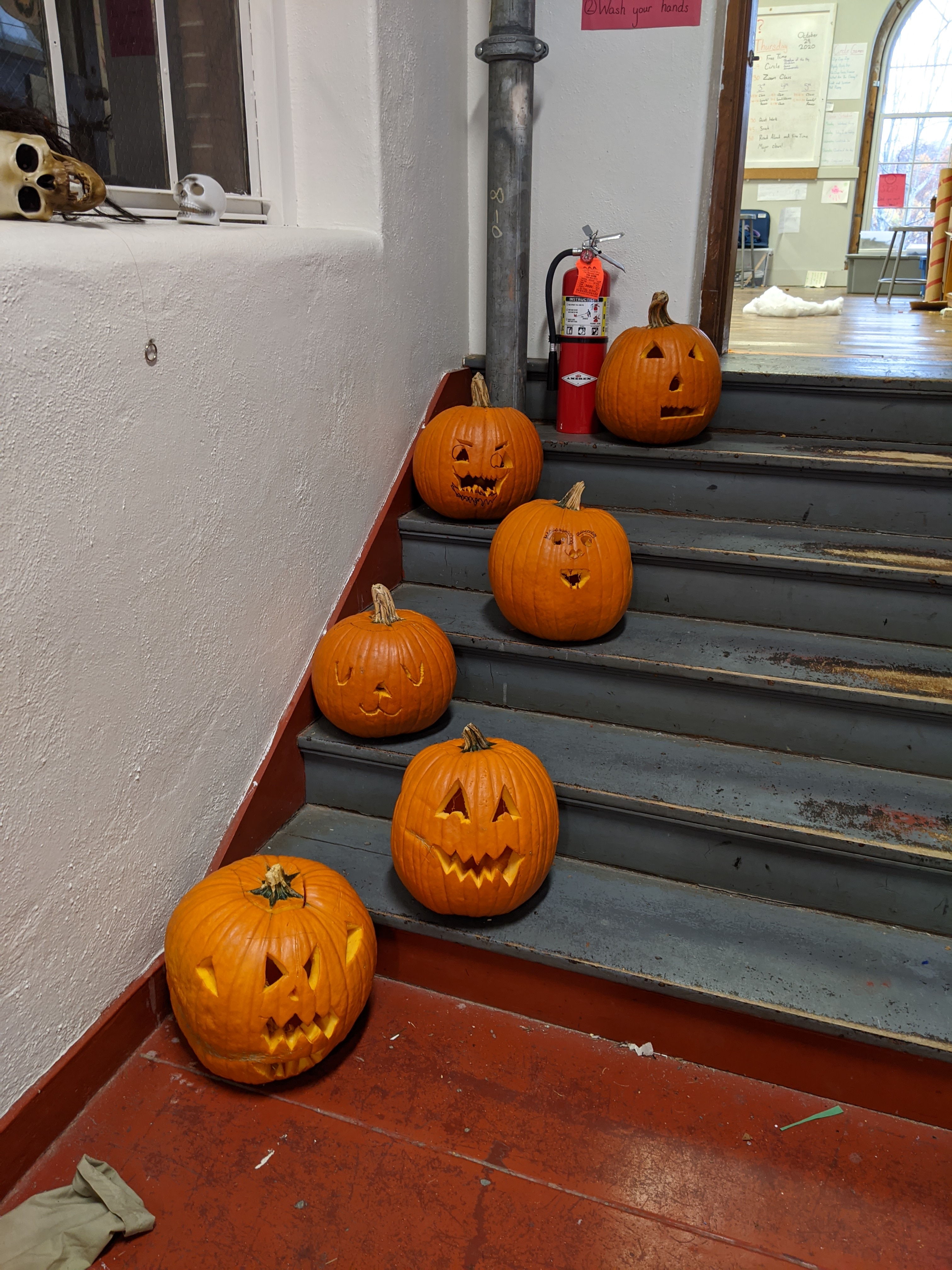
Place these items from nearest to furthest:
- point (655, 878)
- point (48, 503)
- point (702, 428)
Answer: point (48, 503), point (655, 878), point (702, 428)

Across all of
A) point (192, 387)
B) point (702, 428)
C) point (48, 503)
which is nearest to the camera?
point (48, 503)

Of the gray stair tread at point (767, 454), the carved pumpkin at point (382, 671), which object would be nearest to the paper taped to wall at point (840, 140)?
the gray stair tread at point (767, 454)

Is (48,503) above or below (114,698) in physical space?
above

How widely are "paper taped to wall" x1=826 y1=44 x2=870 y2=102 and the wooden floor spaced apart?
14.2ft

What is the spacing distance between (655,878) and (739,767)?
315mm

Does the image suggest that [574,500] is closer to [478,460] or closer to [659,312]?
[478,460]

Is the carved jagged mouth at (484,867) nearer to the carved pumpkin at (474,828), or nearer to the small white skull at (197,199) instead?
the carved pumpkin at (474,828)

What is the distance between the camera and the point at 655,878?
1.83m

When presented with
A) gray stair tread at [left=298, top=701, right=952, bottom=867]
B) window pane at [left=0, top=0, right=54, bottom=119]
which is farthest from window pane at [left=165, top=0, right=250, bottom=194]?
gray stair tread at [left=298, top=701, right=952, bottom=867]

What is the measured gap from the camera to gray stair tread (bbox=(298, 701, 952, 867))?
5.48ft

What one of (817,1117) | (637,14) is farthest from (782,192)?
(817,1117)

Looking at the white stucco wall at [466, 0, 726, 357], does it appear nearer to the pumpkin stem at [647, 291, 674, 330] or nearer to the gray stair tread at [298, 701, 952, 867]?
the pumpkin stem at [647, 291, 674, 330]

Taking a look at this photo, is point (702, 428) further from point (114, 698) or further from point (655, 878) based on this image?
point (114, 698)

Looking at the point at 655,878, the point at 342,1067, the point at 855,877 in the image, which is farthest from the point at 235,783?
the point at 855,877
